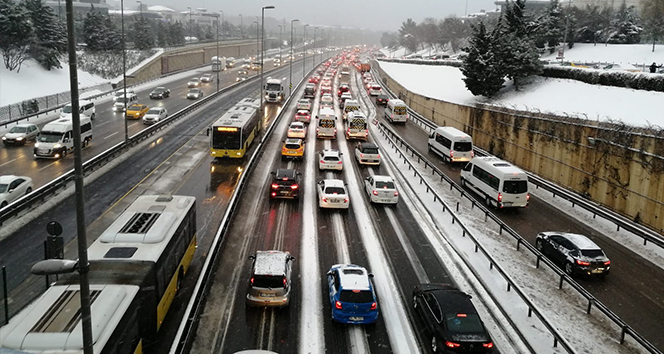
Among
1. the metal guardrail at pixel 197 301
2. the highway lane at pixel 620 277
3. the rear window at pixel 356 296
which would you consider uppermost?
the rear window at pixel 356 296

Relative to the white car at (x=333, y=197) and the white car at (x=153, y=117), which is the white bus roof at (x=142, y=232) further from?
the white car at (x=153, y=117)

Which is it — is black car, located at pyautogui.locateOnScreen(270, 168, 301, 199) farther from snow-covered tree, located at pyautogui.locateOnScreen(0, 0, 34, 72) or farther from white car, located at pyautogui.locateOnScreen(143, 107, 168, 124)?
snow-covered tree, located at pyautogui.locateOnScreen(0, 0, 34, 72)

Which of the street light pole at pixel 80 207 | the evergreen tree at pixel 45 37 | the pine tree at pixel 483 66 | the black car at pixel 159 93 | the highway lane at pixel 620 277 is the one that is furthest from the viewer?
the evergreen tree at pixel 45 37

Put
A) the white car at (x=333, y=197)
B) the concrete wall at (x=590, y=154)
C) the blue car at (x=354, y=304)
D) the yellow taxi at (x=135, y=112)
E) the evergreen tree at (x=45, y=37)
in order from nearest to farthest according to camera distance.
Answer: the blue car at (x=354, y=304) → the concrete wall at (x=590, y=154) → the white car at (x=333, y=197) → the yellow taxi at (x=135, y=112) → the evergreen tree at (x=45, y=37)

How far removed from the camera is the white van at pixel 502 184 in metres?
28.3

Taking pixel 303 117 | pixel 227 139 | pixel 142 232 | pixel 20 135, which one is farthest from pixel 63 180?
pixel 303 117

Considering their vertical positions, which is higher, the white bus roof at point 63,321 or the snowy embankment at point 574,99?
the snowy embankment at point 574,99

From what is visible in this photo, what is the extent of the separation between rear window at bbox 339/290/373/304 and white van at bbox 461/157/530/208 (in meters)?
14.9

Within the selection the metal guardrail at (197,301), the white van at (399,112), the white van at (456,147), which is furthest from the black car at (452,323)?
the white van at (399,112)

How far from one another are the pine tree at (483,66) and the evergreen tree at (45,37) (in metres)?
60.5

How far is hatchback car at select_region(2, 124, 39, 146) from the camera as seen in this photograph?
38.1 m

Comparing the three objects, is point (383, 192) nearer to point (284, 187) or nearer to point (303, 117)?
point (284, 187)

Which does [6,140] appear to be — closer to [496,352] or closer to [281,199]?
[281,199]

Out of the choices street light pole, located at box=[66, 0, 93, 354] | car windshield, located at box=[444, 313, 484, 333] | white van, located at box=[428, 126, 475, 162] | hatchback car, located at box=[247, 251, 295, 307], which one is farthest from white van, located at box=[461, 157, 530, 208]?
street light pole, located at box=[66, 0, 93, 354]
